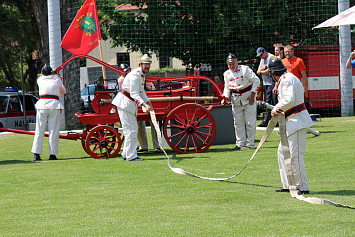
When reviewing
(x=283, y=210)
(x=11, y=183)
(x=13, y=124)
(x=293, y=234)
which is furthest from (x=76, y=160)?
(x=13, y=124)

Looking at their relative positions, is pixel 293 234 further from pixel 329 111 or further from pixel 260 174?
pixel 329 111

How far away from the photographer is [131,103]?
1104cm

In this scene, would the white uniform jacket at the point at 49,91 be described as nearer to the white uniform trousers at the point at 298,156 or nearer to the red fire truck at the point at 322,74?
the white uniform trousers at the point at 298,156

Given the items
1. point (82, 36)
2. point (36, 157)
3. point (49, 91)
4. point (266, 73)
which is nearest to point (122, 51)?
point (82, 36)

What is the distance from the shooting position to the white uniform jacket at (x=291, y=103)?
275 inches

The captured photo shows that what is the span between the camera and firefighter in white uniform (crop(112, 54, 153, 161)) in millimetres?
10914

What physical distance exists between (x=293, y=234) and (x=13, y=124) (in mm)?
17988

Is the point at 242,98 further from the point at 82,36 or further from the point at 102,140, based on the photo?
the point at 82,36

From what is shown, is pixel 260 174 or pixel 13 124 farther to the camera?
pixel 13 124

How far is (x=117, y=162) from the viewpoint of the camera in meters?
11.0

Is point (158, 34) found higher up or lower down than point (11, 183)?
higher up

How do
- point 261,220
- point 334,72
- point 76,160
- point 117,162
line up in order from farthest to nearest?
1. point 334,72
2. point 76,160
3. point 117,162
4. point 261,220

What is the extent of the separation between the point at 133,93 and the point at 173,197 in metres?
4.10

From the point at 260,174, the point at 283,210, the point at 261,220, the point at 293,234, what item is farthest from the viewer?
the point at 260,174
